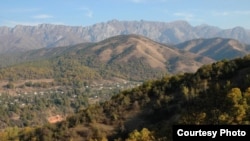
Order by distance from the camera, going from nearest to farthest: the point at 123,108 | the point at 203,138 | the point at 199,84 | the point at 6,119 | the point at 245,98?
the point at 203,138, the point at 245,98, the point at 199,84, the point at 123,108, the point at 6,119

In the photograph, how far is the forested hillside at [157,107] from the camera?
74.8 m

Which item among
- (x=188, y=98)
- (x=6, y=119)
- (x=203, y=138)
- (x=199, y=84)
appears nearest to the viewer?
(x=203, y=138)

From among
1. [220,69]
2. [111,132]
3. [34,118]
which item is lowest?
[34,118]

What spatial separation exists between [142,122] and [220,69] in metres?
22.0

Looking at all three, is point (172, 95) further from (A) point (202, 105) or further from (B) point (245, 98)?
(B) point (245, 98)

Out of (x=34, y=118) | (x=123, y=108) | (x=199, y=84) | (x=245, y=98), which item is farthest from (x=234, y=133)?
(x=34, y=118)

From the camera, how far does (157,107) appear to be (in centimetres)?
8956

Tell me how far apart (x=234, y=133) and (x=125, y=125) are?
5740 cm

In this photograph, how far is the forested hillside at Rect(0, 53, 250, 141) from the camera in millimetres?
74812

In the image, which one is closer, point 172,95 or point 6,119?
point 172,95

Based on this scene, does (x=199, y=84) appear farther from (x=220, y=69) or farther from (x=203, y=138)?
(x=203, y=138)

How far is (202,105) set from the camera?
7369cm

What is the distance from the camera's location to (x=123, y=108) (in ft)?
319

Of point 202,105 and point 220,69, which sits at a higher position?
point 220,69
